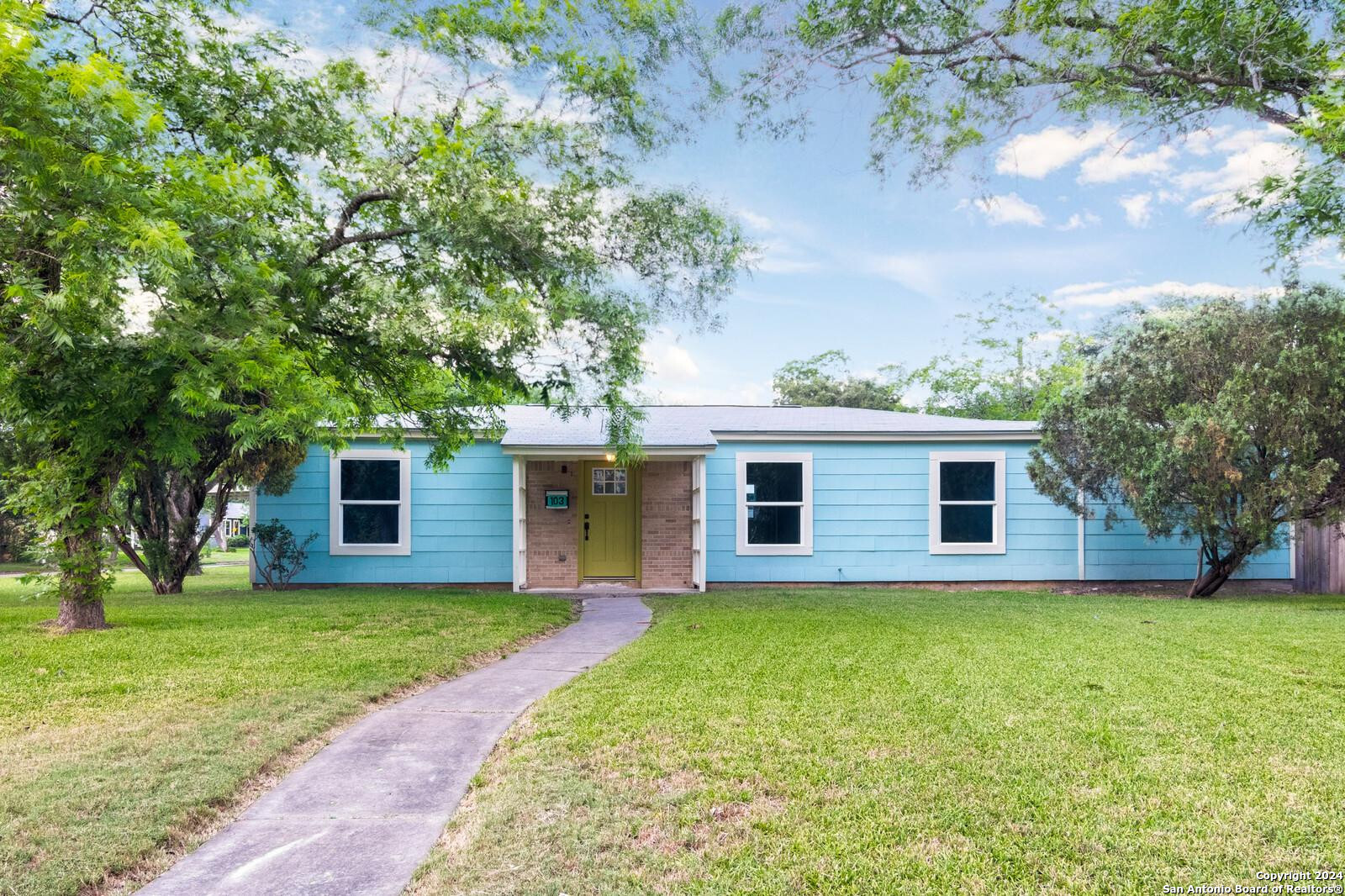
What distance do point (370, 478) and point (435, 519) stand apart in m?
1.18

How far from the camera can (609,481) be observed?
12.0 metres

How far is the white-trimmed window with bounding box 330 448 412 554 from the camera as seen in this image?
37.5 feet

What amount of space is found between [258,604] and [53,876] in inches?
285

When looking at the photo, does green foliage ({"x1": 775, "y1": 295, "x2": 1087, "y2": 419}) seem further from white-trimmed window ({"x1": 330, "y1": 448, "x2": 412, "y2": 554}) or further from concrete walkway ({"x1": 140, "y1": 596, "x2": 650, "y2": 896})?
concrete walkway ({"x1": 140, "y1": 596, "x2": 650, "y2": 896})

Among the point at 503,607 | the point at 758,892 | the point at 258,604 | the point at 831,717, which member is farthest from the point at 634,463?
the point at 758,892

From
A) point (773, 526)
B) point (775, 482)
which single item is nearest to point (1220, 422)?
point (775, 482)

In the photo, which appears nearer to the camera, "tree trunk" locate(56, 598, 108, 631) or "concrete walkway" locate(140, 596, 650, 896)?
"concrete walkway" locate(140, 596, 650, 896)

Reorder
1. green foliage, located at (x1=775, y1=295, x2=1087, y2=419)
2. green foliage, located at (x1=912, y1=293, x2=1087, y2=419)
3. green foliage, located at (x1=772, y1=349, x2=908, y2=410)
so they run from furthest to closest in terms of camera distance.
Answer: green foliage, located at (x1=772, y1=349, x2=908, y2=410), green foliage, located at (x1=775, y1=295, x2=1087, y2=419), green foliage, located at (x1=912, y1=293, x2=1087, y2=419)

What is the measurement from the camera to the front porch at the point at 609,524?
11727 millimetres

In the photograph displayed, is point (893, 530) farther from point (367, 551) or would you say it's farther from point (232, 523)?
point (232, 523)

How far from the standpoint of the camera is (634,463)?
38.8ft

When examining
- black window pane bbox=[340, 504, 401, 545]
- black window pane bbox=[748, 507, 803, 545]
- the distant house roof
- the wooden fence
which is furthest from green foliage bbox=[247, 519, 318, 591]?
the wooden fence

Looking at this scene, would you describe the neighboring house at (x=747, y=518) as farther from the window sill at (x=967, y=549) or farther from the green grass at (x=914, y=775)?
the green grass at (x=914, y=775)

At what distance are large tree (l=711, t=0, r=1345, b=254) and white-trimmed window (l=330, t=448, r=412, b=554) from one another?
7.23 metres
